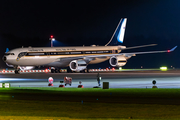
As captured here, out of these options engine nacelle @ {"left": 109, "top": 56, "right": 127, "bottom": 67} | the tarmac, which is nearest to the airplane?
engine nacelle @ {"left": 109, "top": 56, "right": 127, "bottom": 67}

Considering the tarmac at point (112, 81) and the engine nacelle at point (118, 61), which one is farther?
the engine nacelle at point (118, 61)

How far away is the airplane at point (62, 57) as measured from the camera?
52812 millimetres

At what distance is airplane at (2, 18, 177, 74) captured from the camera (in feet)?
173

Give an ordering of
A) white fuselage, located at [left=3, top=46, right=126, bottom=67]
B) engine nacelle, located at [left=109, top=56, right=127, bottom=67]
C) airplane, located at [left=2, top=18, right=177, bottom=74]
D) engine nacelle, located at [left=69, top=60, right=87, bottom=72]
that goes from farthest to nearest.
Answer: engine nacelle, located at [left=109, top=56, right=127, bottom=67], engine nacelle, located at [left=69, top=60, right=87, bottom=72], airplane, located at [left=2, top=18, right=177, bottom=74], white fuselage, located at [left=3, top=46, right=126, bottom=67]

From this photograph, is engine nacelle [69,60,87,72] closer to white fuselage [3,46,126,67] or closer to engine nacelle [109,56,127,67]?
white fuselage [3,46,126,67]

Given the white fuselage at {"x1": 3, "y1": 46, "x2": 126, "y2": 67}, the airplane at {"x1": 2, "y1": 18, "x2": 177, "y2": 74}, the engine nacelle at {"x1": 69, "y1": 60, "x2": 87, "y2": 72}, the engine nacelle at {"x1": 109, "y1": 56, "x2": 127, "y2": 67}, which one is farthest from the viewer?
the engine nacelle at {"x1": 109, "y1": 56, "x2": 127, "y2": 67}

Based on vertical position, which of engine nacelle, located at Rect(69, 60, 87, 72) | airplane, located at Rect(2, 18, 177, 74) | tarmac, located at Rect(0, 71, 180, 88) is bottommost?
tarmac, located at Rect(0, 71, 180, 88)

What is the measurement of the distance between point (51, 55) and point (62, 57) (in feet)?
6.65

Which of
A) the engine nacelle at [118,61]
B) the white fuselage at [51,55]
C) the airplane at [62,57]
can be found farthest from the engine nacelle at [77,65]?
the engine nacelle at [118,61]

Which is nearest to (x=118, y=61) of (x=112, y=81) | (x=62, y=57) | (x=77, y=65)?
(x=77, y=65)

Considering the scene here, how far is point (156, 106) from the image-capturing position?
1567 cm

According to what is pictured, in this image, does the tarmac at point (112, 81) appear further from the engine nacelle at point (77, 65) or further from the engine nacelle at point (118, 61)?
the engine nacelle at point (118, 61)

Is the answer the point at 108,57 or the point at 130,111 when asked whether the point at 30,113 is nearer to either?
the point at 130,111

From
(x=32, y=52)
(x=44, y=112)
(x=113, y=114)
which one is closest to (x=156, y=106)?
(x=113, y=114)
